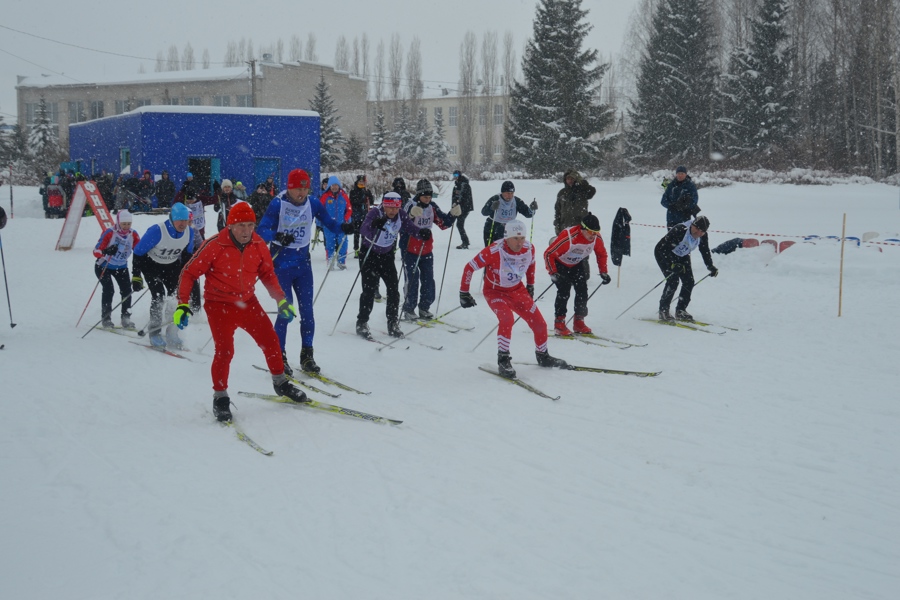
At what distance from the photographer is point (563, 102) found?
1156 inches

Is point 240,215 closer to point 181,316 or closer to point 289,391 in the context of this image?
point 181,316

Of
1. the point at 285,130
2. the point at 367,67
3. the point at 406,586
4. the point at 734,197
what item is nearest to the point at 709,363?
the point at 406,586

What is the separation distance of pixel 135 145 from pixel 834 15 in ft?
101

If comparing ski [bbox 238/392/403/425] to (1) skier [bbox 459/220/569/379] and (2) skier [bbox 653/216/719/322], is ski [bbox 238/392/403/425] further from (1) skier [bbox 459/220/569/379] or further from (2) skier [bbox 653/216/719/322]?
(2) skier [bbox 653/216/719/322]

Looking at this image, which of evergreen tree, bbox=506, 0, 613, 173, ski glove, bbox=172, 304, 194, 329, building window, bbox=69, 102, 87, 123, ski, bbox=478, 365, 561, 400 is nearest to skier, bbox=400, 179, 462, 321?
ski, bbox=478, 365, 561, 400

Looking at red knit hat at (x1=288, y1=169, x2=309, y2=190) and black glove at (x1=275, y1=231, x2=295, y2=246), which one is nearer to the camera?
black glove at (x1=275, y1=231, x2=295, y2=246)

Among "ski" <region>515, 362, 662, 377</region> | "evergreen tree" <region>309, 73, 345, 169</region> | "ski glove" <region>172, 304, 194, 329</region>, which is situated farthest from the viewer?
"evergreen tree" <region>309, 73, 345, 169</region>

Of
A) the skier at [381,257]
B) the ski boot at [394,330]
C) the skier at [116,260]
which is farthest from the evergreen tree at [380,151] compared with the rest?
the ski boot at [394,330]

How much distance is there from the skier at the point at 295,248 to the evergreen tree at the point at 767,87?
29.1 metres

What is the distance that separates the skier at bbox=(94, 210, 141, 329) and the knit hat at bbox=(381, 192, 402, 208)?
116 inches

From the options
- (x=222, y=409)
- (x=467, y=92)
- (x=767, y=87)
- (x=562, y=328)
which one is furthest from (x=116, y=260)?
(x=467, y=92)

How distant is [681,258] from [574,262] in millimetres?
1576

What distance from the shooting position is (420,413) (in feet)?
17.2

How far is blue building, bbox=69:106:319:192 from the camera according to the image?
25.2 meters
